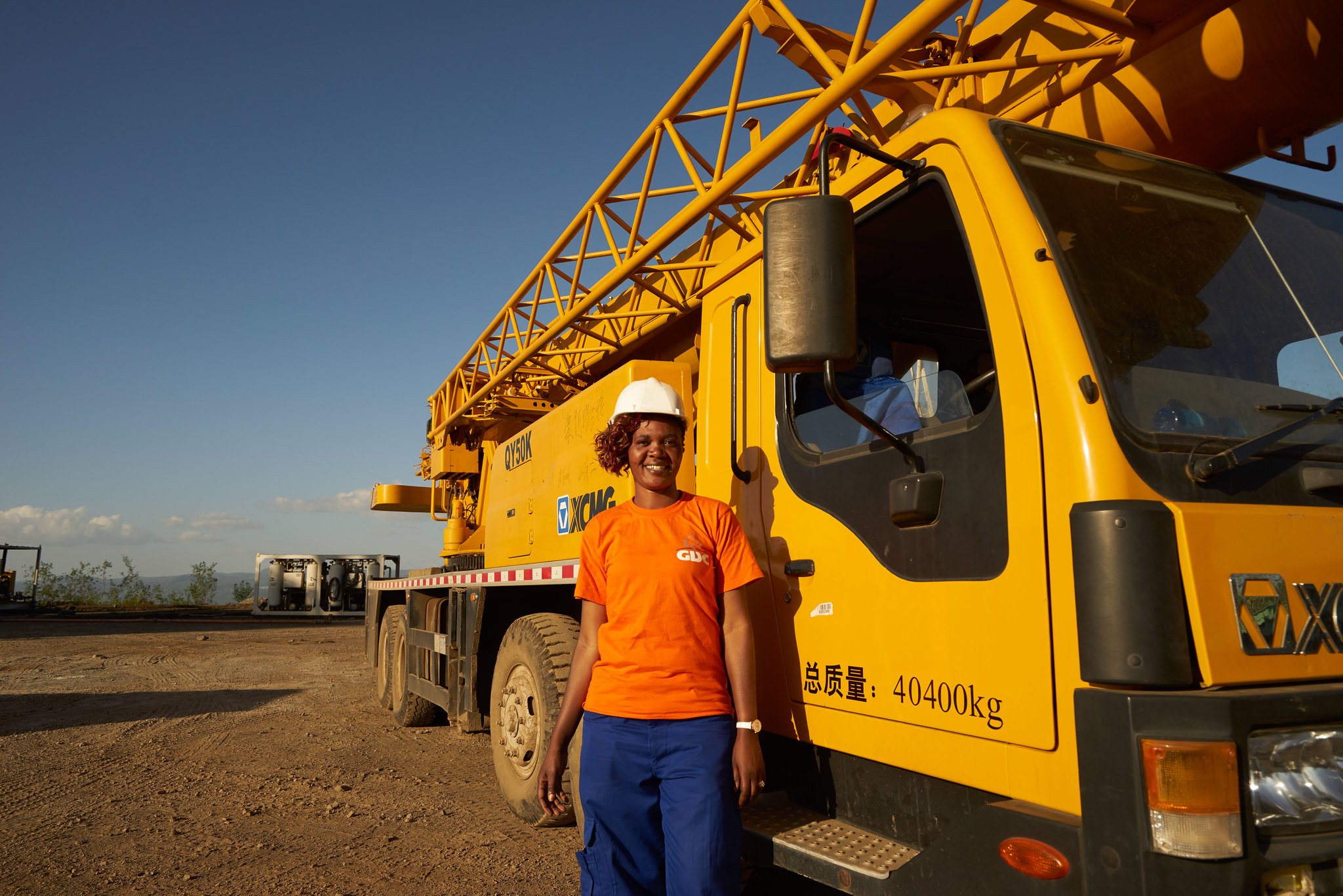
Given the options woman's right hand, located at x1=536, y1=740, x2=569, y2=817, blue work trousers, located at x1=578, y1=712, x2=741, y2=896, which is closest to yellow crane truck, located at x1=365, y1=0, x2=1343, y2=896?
blue work trousers, located at x1=578, y1=712, x2=741, y2=896

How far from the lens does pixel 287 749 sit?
22.1ft

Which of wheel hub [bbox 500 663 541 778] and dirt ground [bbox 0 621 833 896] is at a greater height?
wheel hub [bbox 500 663 541 778]

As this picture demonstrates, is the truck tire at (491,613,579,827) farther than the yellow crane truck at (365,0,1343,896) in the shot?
Yes

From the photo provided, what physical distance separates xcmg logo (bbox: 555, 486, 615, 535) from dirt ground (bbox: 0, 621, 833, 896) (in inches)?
66.3

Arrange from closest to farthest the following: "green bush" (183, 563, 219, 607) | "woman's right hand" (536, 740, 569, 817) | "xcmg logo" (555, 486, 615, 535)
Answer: "woman's right hand" (536, 740, 569, 817)
"xcmg logo" (555, 486, 615, 535)
"green bush" (183, 563, 219, 607)

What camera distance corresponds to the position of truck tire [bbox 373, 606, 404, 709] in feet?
27.6

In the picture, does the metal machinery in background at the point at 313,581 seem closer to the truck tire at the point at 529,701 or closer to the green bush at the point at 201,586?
the green bush at the point at 201,586

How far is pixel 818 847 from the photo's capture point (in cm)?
234

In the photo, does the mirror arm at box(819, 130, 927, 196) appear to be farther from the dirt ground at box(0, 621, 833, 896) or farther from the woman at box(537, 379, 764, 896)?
the dirt ground at box(0, 621, 833, 896)

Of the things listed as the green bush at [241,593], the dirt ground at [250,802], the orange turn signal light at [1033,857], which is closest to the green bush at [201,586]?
the green bush at [241,593]

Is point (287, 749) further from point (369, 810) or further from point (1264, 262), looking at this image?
point (1264, 262)

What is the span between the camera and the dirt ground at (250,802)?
12.7 feet

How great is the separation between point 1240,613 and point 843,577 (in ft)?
3.46

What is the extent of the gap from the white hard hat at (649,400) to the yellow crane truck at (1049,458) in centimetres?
38
